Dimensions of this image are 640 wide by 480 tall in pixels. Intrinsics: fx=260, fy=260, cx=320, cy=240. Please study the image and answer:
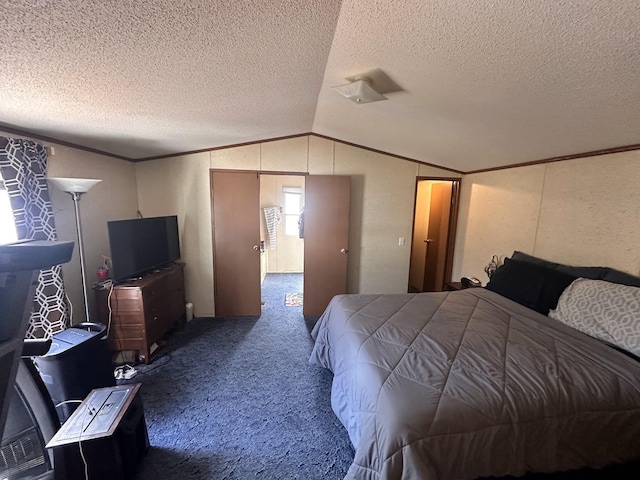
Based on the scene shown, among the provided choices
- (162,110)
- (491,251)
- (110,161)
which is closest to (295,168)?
(162,110)

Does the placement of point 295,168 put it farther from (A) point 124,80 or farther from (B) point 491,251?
(B) point 491,251

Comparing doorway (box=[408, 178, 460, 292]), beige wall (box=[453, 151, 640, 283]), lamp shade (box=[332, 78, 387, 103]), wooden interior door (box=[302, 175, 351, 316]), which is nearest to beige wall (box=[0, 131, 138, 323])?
wooden interior door (box=[302, 175, 351, 316])

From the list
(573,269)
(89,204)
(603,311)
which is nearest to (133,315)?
(89,204)

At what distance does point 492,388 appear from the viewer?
1307 mm

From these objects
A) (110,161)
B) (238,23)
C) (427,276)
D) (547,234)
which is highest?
(238,23)

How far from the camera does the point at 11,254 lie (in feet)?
2.29

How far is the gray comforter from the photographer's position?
1134 millimetres

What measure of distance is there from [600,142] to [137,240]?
4266 mm

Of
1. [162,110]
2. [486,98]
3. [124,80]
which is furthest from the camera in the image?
[162,110]

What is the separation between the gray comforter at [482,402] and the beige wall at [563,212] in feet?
3.00

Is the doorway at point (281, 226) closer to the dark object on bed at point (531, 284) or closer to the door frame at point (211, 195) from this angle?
the door frame at point (211, 195)

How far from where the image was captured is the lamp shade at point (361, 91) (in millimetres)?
1769

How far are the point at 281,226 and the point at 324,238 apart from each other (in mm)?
2513

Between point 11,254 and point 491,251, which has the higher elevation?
point 11,254
